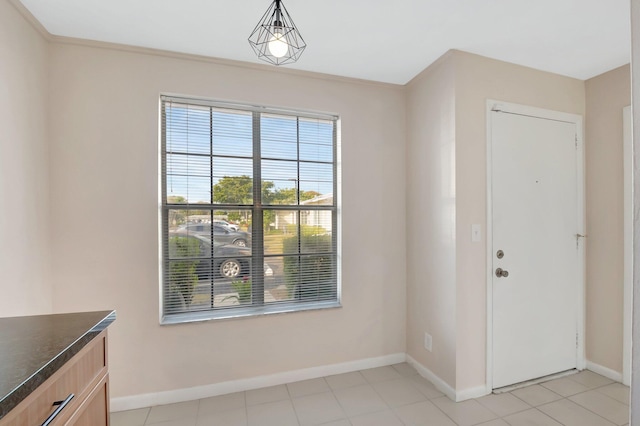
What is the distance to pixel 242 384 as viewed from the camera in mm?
2318

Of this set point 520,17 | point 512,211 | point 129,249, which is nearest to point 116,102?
point 129,249

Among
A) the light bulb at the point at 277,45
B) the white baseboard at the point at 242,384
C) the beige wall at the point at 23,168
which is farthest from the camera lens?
the white baseboard at the point at 242,384

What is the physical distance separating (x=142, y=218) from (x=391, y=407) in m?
2.23

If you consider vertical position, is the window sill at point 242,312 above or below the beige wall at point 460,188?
below

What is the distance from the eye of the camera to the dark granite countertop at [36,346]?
0.74 m

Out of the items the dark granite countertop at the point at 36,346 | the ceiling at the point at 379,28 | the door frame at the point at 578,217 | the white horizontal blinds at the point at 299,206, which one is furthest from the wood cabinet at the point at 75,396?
the door frame at the point at 578,217

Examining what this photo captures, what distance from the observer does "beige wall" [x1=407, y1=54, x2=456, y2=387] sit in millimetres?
2250

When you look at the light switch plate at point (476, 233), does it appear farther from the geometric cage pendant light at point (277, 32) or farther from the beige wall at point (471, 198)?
the geometric cage pendant light at point (277, 32)

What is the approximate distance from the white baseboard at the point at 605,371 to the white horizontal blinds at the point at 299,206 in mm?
2295

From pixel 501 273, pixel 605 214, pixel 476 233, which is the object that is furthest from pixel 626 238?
pixel 476 233

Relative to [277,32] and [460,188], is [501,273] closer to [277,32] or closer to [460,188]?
[460,188]

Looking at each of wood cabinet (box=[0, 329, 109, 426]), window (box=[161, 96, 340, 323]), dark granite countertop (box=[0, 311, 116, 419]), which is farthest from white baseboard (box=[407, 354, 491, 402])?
dark granite countertop (box=[0, 311, 116, 419])

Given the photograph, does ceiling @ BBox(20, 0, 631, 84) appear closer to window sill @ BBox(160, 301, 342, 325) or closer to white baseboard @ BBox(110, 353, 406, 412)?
window sill @ BBox(160, 301, 342, 325)

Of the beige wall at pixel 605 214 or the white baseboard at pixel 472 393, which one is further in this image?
the beige wall at pixel 605 214
